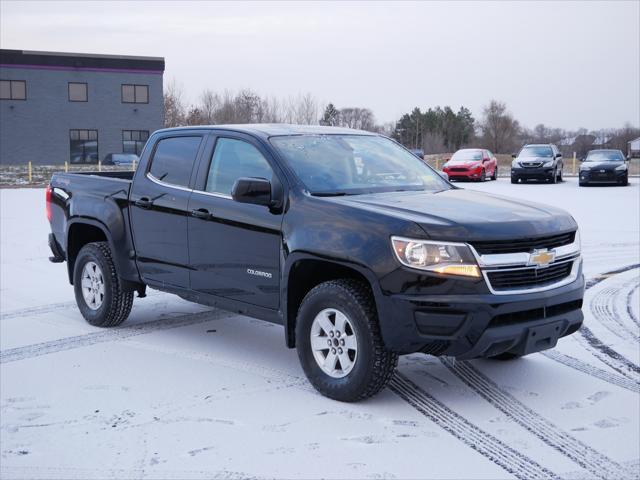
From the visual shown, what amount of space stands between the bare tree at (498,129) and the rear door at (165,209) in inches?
3545

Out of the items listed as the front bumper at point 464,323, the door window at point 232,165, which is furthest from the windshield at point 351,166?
the front bumper at point 464,323

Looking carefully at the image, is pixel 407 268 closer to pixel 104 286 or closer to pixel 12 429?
pixel 12 429

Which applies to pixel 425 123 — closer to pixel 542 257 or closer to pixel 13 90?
pixel 13 90

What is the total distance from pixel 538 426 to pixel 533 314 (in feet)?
2.23

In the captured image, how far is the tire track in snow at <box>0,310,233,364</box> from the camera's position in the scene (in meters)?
6.36

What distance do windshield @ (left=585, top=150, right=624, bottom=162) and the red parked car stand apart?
4113mm

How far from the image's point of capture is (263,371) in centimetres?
585

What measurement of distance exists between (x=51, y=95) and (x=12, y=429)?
52.2 m

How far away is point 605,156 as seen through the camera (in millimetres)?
30453

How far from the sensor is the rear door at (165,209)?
635 cm

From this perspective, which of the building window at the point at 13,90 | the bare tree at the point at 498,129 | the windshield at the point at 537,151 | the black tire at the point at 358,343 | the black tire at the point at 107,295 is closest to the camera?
the black tire at the point at 358,343

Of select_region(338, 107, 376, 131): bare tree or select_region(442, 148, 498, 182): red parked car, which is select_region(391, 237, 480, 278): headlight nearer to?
select_region(442, 148, 498, 182): red parked car

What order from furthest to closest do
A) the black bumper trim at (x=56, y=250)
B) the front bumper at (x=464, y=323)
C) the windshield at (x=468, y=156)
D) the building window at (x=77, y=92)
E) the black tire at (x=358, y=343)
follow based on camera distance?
the building window at (x=77, y=92), the windshield at (x=468, y=156), the black bumper trim at (x=56, y=250), the black tire at (x=358, y=343), the front bumper at (x=464, y=323)

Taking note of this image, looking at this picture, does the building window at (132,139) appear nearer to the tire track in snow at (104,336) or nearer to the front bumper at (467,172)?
the front bumper at (467,172)
